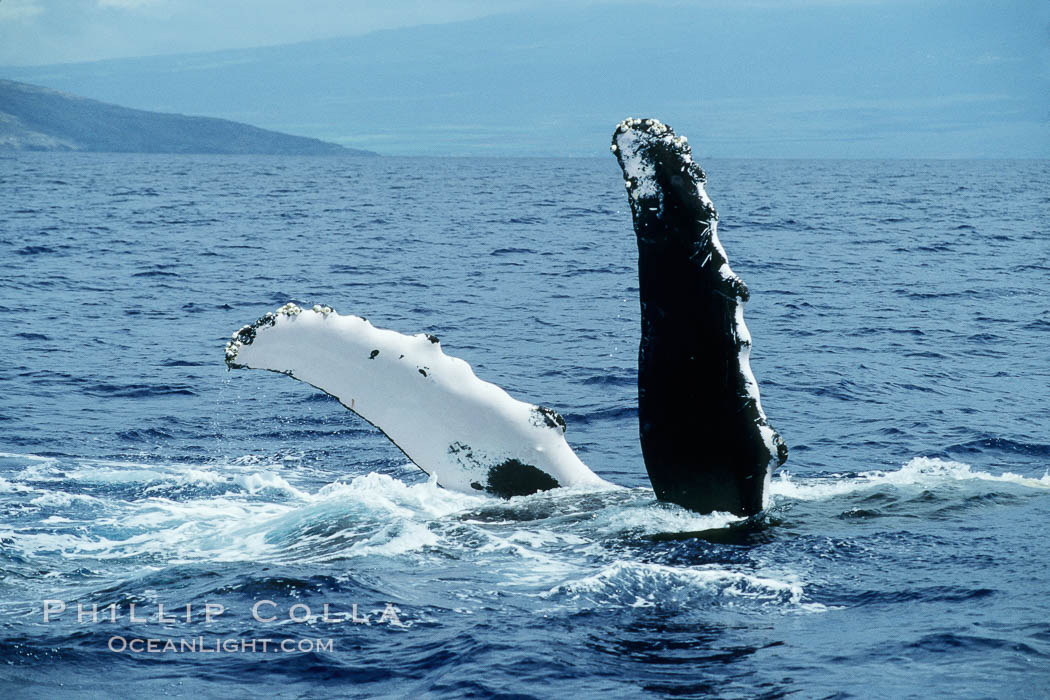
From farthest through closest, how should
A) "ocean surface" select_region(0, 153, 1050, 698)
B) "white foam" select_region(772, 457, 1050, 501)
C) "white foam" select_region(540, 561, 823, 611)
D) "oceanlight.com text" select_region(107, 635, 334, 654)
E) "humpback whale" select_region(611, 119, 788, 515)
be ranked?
"white foam" select_region(772, 457, 1050, 501), "humpback whale" select_region(611, 119, 788, 515), "white foam" select_region(540, 561, 823, 611), "oceanlight.com text" select_region(107, 635, 334, 654), "ocean surface" select_region(0, 153, 1050, 698)

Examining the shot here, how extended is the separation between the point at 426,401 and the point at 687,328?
1.99 metres

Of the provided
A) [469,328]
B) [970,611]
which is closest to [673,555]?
[970,611]

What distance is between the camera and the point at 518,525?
7.89 m

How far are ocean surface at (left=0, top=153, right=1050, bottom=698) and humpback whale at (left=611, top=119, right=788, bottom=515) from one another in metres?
0.27

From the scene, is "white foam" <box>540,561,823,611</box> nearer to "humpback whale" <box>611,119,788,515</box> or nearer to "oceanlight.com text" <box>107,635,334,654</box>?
"humpback whale" <box>611,119,788,515</box>

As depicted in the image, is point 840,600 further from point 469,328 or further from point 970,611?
point 469,328

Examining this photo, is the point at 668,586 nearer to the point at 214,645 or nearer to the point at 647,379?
the point at 647,379

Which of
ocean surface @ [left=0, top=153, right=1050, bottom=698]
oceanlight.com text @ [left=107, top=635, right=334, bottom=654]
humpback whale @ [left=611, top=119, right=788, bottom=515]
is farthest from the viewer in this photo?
humpback whale @ [left=611, top=119, right=788, bottom=515]

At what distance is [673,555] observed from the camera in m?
7.20

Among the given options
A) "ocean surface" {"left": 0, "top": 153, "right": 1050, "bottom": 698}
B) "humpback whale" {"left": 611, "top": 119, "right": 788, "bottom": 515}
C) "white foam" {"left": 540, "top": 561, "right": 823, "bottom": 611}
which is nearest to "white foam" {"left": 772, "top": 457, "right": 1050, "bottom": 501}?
"ocean surface" {"left": 0, "top": 153, "right": 1050, "bottom": 698}

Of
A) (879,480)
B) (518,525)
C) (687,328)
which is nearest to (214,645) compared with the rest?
(518,525)

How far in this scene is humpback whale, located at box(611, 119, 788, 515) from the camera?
23.0ft

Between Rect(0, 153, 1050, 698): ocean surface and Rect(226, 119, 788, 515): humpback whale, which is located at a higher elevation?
Rect(226, 119, 788, 515): humpback whale

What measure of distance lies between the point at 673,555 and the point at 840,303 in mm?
16807
